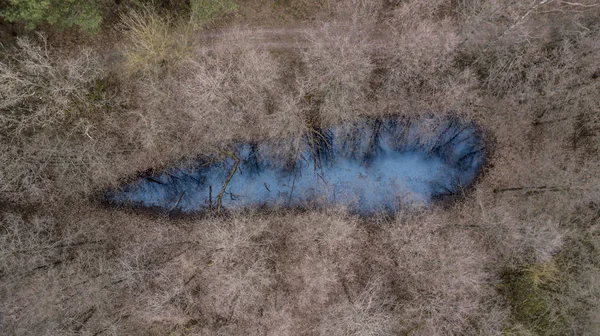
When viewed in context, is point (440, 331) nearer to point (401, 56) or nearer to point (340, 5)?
point (401, 56)

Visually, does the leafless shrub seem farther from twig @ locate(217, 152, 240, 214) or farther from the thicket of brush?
twig @ locate(217, 152, 240, 214)

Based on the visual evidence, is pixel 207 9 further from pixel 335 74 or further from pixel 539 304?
pixel 539 304

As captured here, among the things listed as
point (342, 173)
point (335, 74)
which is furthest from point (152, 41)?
point (342, 173)

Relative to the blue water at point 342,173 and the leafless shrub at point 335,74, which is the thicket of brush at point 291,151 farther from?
the blue water at point 342,173

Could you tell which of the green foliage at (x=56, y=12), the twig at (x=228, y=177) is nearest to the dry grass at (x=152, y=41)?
the green foliage at (x=56, y=12)

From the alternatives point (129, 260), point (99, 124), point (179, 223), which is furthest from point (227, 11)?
point (129, 260)

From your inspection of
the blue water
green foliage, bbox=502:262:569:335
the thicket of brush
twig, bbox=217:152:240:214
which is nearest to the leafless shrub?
the thicket of brush
